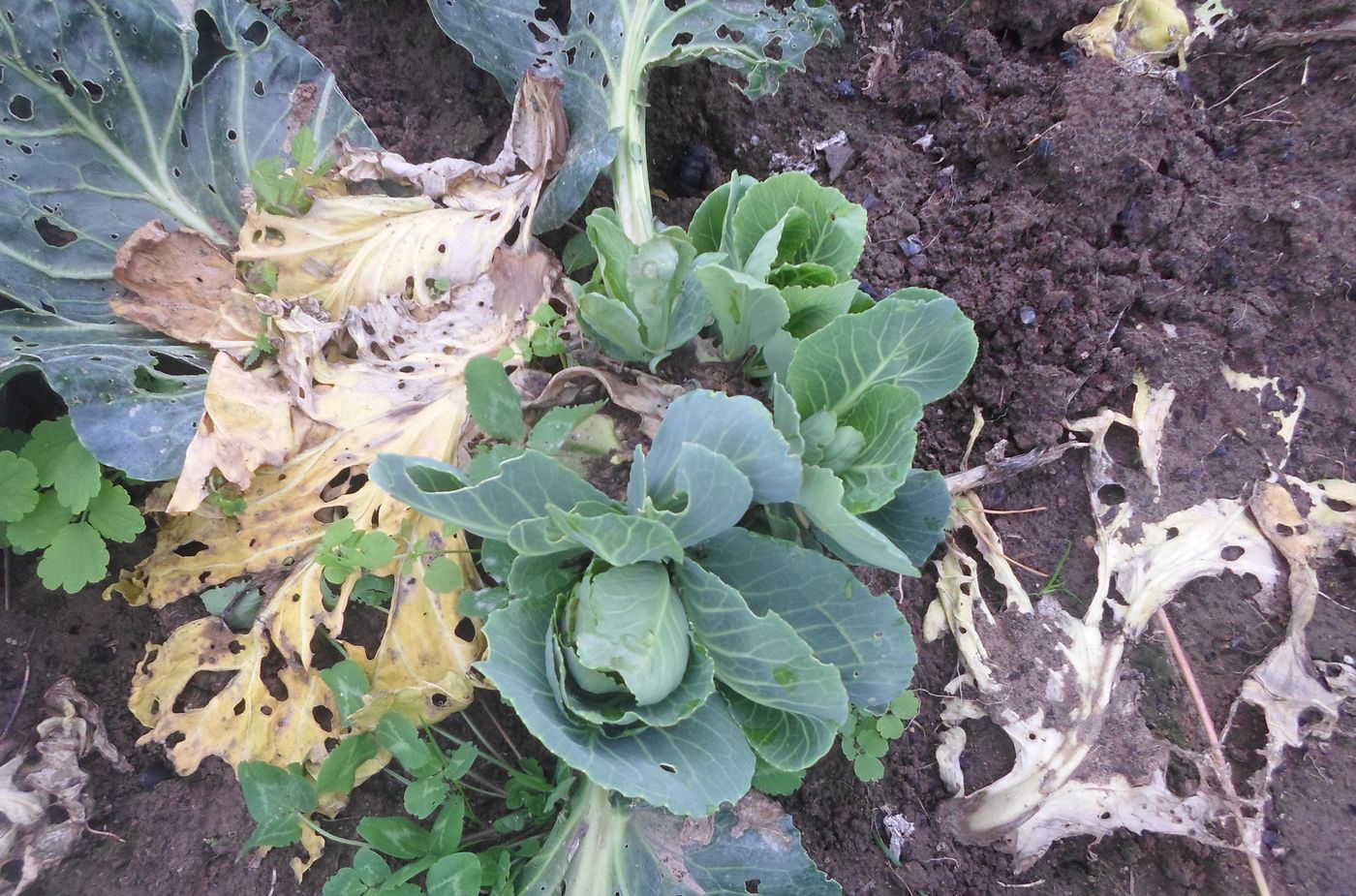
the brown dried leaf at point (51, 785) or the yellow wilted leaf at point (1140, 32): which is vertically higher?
the yellow wilted leaf at point (1140, 32)

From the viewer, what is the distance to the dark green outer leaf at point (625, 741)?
1.47 metres

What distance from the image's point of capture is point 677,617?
5.47 feet

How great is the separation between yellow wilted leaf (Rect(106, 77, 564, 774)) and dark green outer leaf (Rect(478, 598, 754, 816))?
0.56 m

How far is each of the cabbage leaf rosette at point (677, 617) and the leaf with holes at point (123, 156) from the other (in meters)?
1.03

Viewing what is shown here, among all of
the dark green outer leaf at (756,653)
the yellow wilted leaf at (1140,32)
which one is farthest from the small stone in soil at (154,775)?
the yellow wilted leaf at (1140,32)

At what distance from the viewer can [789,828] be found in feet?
6.29

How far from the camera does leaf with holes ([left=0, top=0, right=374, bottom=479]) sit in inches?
82.6

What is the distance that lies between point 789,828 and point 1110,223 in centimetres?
241

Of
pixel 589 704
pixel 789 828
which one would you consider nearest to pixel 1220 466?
pixel 789 828

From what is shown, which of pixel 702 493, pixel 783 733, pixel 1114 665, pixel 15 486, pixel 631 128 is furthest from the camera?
Answer: pixel 631 128

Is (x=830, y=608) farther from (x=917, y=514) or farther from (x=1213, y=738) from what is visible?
(x=1213, y=738)

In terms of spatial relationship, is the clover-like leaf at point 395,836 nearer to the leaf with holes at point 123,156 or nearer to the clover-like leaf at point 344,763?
the clover-like leaf at point 344,763

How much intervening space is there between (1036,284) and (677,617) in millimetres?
1918

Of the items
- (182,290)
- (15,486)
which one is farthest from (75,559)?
(182,290)
